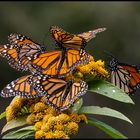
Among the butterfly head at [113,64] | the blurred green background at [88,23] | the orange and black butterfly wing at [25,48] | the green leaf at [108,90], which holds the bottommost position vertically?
the green leaf at [108,90]

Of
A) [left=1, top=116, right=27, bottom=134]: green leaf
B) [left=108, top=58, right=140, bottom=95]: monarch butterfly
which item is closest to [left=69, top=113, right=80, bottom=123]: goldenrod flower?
[left=1, top=116, right=27, bottom=134]: green leaf

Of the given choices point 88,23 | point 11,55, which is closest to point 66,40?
point 11,55

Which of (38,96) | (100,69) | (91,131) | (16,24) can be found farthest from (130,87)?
(16,24)

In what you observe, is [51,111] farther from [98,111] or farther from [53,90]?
[98,111]

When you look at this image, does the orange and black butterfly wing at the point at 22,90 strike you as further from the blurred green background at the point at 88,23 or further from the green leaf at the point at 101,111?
the blurred green background at the point at 88,23

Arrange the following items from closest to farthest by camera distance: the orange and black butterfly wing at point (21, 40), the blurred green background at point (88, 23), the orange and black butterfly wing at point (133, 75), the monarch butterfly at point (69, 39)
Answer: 1. the monarch butterfly at point (69, 39)
2. the orange and black butterfly wing at point (21, 40)
3. the orange and black butterfly wing at point (133, 75)
4. the blurred green background at point (88, 23)

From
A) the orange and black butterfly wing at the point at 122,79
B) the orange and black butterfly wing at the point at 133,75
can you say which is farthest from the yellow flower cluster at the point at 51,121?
the orange and black butterfly wing at the point at 133,75

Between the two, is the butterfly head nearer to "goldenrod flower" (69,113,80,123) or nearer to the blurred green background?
"goldenrod flower" (69,113,80,123)

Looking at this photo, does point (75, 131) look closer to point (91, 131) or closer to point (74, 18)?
point (91, 131)

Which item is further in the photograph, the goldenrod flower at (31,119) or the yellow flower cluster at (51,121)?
the goldenrod flower at (31,119)
